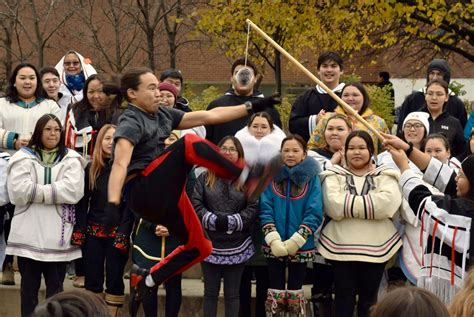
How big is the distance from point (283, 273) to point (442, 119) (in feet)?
7.22

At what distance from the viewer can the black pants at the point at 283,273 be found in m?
7.83

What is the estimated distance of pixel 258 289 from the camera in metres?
8.27

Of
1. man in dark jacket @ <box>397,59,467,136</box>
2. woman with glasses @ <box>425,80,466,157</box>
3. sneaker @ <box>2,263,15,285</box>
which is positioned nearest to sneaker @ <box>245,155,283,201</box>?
woman with glasses @ <box>425,80,466,157</box>

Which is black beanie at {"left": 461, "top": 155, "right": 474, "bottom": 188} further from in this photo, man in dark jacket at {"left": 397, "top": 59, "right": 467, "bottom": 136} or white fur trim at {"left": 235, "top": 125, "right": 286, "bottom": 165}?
man in dark jacket at {"left": 397, "top": 59, "right": 467, "bottom": 136}

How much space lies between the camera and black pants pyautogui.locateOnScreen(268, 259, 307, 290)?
7.83 m

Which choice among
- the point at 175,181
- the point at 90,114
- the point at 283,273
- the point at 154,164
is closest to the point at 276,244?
the point at 283,273

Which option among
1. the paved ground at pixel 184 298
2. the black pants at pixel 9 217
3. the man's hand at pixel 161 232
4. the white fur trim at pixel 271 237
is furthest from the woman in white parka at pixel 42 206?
the white fur trim at pixel 271 237

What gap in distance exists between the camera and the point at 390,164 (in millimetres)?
8211

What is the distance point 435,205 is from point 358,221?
1.41 m

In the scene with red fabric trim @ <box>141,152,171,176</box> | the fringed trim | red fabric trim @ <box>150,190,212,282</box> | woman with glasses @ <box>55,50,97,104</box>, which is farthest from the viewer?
woman with glasses @ <box>55,50,97,104</box>

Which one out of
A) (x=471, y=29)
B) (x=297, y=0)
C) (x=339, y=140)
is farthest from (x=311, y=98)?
(x=471, y=29)

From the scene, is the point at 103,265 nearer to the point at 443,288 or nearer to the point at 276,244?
the point at 276,244

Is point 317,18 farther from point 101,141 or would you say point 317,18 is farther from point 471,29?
point 101,141

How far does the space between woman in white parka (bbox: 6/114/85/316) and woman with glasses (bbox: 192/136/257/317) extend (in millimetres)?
1196
